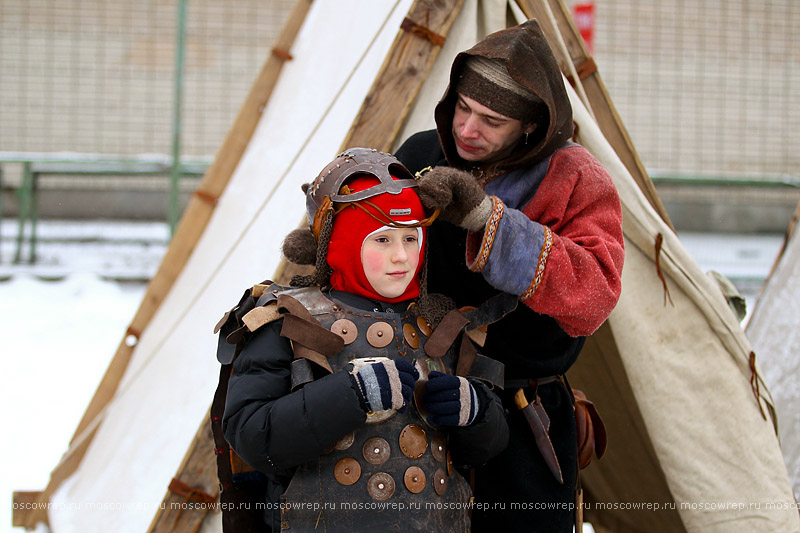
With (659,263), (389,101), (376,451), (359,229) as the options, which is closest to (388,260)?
(359,229)

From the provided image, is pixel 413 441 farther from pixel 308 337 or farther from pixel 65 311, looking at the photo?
pixel 65 311

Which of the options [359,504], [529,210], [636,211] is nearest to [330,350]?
[359,504]

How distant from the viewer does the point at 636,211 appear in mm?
2498

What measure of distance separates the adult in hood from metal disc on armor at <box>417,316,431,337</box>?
0.16 metres

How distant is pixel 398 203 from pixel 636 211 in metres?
1.09

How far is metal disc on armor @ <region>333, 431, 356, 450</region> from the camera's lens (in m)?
1.65

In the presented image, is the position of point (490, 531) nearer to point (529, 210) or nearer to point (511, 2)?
point (529, 210)

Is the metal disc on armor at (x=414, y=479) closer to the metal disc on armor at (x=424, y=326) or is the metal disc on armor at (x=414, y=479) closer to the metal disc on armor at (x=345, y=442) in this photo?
the metal disc on armor at (x=345, y=442)

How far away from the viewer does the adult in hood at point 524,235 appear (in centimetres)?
173

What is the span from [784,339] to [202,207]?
2814mm

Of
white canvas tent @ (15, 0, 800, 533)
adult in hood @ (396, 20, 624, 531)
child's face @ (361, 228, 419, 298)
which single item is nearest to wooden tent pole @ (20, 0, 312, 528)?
white canvas tent @ (15, 0, 800, 533)

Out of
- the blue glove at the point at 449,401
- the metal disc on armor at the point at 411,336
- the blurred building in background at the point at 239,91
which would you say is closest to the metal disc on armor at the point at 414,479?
the blue glove at the point at 449,401

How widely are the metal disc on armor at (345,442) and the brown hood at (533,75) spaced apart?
2.58 ft

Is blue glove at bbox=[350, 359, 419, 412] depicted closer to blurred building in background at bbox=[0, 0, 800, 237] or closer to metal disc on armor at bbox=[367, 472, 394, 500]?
metal disc on armor at bbox=[367, 472, 394, 500]
